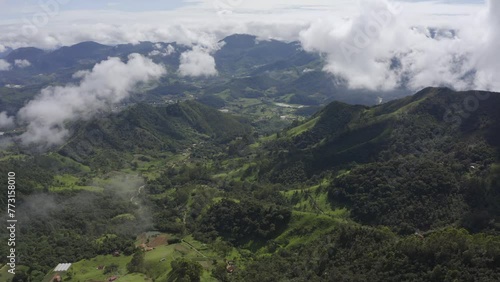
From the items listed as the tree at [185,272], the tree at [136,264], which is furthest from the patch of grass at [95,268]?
the tree at [185,272]

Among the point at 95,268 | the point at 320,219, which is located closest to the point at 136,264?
the point at 95,268

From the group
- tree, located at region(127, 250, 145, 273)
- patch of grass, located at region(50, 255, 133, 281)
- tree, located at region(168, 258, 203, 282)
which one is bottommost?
patch of grass, located at region(50, 255, 133, 281)

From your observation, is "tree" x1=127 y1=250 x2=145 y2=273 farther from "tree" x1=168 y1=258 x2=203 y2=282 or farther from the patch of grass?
"tree" x1=168 y1=258 x2=203 y2=282

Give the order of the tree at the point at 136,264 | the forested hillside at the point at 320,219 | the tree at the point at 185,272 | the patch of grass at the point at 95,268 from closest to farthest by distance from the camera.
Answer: the forested hillside at the point at 320,219, the tree at the point at 185,272, the patch of grass at the point at 95,268, the tree at the point at 136,264

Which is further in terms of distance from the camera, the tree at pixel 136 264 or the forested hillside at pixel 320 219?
the tree at pixel 136 264

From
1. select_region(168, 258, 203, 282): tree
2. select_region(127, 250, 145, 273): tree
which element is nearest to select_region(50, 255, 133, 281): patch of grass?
select_region(127, 250, 145, 273): tree

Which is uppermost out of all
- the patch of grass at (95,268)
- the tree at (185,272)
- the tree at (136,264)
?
the tree at (185,272)

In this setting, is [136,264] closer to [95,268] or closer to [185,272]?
[95,268]

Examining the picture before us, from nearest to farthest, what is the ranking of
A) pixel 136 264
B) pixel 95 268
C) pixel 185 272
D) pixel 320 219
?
1. pixel 185 272
2. pixel 136 264
3. pixel 95 268
4. pixel 320 219

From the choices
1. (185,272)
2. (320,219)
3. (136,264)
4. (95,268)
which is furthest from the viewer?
(320,219)

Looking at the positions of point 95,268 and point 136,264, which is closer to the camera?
point 136,264

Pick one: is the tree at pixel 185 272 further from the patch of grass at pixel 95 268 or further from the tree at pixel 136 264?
the patch of grass at pixel 95 268

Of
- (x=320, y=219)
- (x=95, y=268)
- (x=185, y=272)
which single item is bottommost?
(x=95, y=268)
